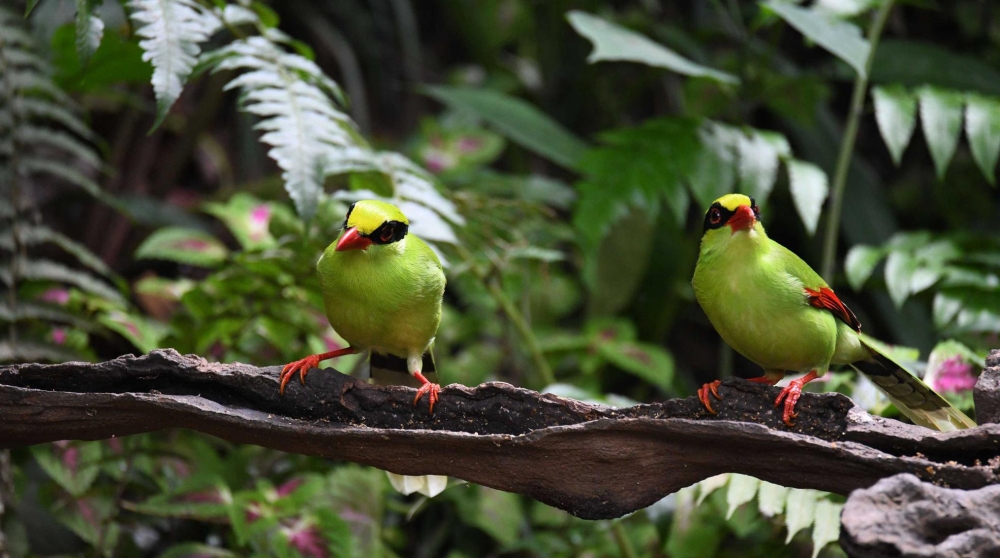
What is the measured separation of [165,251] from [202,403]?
8.01 feet

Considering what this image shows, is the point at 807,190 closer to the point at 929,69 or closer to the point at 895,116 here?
the point at 895,116

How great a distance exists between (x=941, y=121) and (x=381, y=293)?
2670 mm

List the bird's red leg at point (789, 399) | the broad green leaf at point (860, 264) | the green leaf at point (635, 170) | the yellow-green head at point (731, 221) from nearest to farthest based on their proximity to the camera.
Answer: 1. the bird's red leg at point (789, 399)
2. the yellow-green head at point (731, 221)
3. the broad green leaf at point (860, 264)
4. the green leaf at point (635, 170)

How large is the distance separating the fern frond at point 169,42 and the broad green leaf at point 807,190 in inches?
93.3

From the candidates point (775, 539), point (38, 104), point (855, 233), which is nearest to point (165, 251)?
point (38, 104)

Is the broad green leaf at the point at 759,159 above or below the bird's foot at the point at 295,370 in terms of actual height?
above

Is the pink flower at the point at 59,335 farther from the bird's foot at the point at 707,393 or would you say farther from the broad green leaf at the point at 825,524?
the broad green leaf at the point at 825,524

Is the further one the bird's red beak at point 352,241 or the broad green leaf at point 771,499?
the broad green leaf at point 771,499

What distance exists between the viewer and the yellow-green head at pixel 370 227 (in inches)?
91.5

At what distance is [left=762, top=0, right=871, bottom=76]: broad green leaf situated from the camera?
3.50m

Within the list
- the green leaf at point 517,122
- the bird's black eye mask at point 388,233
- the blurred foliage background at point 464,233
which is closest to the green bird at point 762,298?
the blurred foliage background at point 464,233

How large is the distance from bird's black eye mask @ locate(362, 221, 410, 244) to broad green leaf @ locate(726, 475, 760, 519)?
1350mm

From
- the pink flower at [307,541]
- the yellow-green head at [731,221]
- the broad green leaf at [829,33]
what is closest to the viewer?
the yellow-green head at [731,221]

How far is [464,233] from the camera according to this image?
379 cm
